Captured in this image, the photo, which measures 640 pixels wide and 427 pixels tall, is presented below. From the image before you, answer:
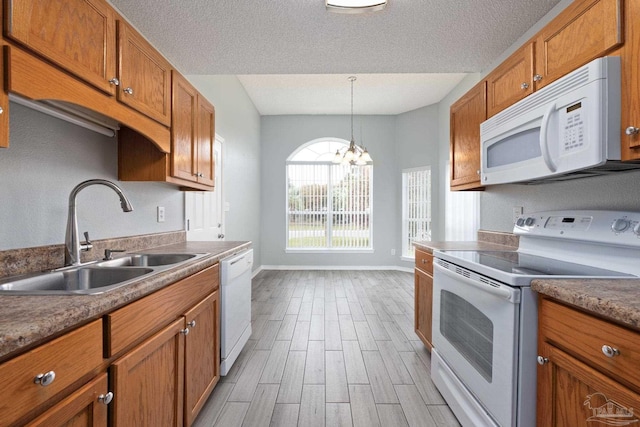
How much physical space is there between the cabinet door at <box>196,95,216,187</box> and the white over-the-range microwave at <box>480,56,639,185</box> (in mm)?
2112

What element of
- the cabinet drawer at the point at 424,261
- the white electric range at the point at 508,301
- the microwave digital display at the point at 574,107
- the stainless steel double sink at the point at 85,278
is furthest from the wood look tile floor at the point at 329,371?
the microwave digital display at the point at 574,107

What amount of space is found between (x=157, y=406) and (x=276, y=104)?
4.96 meters

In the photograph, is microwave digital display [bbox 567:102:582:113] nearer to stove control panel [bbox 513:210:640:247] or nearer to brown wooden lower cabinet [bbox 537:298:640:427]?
stove control panel [bbox 513:210:640:247]

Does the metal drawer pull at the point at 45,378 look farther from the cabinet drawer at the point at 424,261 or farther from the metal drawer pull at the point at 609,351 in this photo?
the cabinet drawer at the point at 424,261

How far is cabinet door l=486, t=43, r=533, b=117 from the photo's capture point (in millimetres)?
1763

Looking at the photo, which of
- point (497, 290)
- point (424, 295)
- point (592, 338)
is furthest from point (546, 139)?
point (424, 295)

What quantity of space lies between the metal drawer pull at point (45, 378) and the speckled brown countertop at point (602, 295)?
1391 mm

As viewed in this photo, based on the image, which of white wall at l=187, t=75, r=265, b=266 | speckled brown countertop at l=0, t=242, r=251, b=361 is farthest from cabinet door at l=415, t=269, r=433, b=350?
white wall at l=187, t=75, r=265, b=266

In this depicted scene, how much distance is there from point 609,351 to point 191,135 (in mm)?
2448

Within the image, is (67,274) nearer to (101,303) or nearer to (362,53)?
(101,303)

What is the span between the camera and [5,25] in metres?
0.90

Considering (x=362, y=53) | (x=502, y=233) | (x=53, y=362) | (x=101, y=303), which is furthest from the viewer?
(x=502, y=233)

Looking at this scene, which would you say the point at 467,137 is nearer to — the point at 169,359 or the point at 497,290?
the point at 497,290

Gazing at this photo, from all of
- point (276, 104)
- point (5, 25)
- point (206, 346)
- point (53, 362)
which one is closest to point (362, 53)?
point (5, 25)
